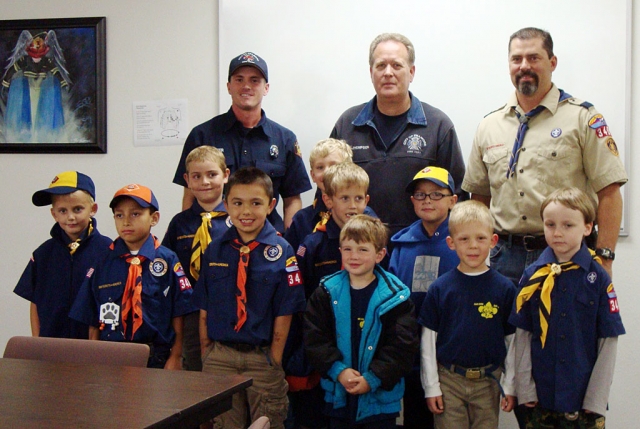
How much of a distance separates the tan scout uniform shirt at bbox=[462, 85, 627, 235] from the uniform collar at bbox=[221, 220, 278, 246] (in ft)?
3.23

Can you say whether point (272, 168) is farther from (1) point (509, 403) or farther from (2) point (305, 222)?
(1) point (509, 403)

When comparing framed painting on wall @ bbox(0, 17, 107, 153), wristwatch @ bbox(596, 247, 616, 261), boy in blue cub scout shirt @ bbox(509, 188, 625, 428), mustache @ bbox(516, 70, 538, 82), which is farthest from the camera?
framed painting on wall @ bbox(0, 17, 107, 153)

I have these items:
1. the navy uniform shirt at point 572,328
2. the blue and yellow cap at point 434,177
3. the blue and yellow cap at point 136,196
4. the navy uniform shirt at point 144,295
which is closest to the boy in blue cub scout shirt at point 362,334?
the blue and yellow cap at point 434,177

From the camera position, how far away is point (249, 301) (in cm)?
238

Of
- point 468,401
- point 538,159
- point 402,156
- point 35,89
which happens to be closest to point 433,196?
point 402,156

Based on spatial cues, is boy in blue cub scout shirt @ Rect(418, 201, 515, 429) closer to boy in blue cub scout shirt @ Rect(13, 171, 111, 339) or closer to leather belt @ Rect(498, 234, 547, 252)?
leather belt @ Rect(498, 234, 547, 252)

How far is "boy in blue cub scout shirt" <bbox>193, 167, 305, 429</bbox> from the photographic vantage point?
233 cm

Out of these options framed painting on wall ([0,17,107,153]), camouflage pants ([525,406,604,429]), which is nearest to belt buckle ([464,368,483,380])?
camouflage pants ([525,406,604,429])

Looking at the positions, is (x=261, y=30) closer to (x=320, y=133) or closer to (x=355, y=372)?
(x=320, y=133)

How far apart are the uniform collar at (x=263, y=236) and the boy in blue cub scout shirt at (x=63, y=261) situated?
0.60 meters

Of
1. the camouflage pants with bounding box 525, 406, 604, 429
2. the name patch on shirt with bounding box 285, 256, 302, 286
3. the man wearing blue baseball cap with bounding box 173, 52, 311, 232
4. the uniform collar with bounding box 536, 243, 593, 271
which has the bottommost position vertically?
the camouflage pants with bounding box 525, 406, 604, 429

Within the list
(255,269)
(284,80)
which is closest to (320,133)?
(284,80)

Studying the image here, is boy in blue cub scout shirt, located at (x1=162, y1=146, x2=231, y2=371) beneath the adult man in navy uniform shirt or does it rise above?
beneath

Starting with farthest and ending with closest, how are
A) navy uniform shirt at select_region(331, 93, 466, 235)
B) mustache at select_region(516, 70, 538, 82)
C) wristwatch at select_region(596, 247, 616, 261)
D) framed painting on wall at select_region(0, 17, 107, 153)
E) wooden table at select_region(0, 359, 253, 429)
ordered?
framed painting on wall at select_region(0, 17, 107, 153), navy uniform shirt at select_region(331, 93, 466, 235), mustache at select_region(516, 70, 538, 82), wristwatch at select_region(596, 247, 616, 261), wooden table at select_region(0, 359, 253, 429)
